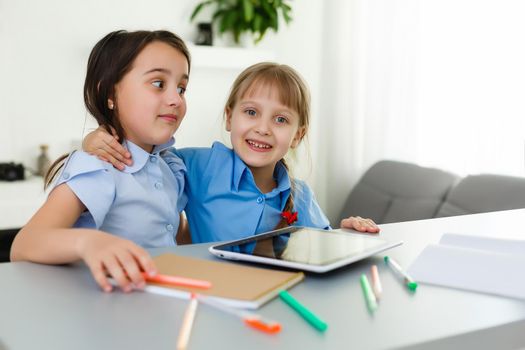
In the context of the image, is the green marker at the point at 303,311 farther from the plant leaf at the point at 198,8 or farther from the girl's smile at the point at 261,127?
the plant leaf at the point at 198,8

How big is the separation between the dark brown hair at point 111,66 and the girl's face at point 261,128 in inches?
9.3

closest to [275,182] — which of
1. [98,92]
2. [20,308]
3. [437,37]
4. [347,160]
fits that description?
[98,92]

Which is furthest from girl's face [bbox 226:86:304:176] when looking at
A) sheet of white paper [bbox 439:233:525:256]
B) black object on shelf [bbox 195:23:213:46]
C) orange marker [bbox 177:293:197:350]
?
black object on shelf [bbox 195:23:213:46]

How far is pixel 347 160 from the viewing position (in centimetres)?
387

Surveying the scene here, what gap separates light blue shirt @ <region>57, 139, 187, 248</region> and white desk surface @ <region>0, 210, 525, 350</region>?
228mm

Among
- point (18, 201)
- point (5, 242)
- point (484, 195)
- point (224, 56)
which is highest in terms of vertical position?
point (224, 56)

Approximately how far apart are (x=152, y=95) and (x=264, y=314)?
27.8 inches

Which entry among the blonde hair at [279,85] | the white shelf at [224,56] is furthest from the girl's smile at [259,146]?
the white shelf at [224,56]

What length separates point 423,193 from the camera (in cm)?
310

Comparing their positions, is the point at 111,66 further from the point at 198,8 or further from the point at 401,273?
the point at 198,8

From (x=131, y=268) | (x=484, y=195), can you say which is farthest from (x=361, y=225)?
(x=484, y=195)

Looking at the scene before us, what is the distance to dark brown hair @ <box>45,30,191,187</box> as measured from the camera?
1267 millimetres

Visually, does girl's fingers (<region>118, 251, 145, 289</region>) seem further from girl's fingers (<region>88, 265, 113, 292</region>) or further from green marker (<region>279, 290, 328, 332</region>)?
green marker (<region>279, 290, 328, 332</region>)

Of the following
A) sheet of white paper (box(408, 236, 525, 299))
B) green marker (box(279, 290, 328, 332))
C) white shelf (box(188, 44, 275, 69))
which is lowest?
sheet of white paper (box(408, 236, 525, 299))
